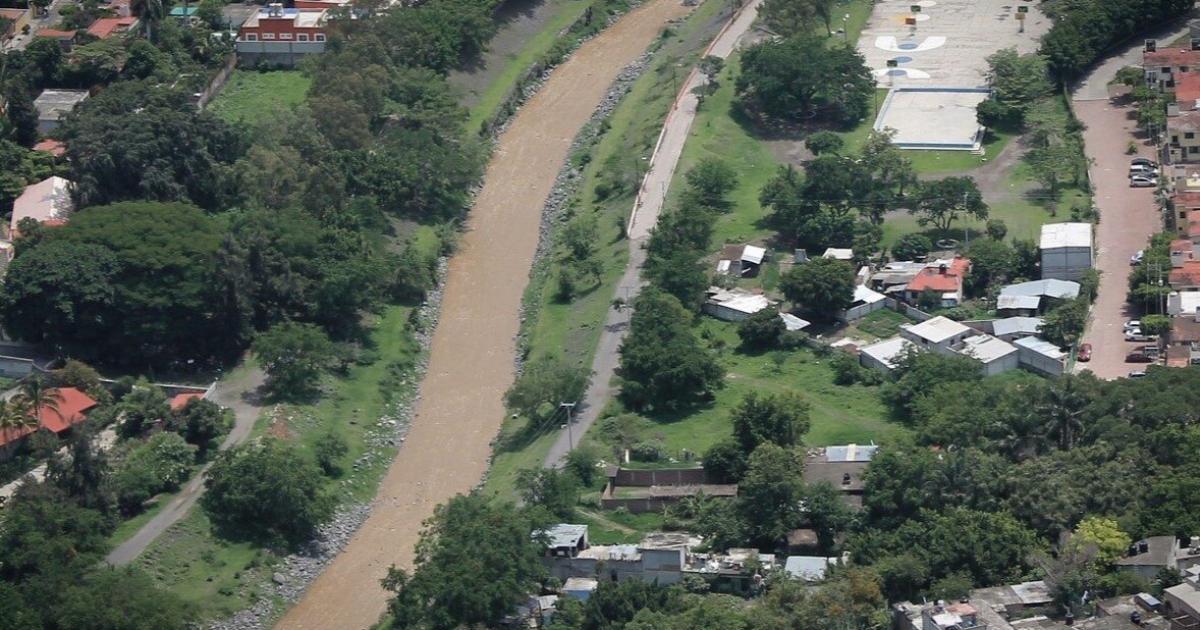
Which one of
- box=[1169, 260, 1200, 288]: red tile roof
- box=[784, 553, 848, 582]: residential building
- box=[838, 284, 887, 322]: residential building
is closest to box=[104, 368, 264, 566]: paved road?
box=[784, 553, 848, 582]: residential building

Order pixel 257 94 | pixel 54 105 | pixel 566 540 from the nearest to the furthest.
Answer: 1. pixel 566 540
2. pixel 54 105
3. pixel 257 94

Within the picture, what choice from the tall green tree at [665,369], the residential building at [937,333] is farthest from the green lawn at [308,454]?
the residential building at [937,333]

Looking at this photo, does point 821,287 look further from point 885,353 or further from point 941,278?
point 941,278

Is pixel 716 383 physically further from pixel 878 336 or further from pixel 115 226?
pixel 115 226

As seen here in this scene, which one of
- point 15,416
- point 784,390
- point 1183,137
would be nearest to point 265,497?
point 15,416

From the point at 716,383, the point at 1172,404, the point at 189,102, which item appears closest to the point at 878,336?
the point at 716,383

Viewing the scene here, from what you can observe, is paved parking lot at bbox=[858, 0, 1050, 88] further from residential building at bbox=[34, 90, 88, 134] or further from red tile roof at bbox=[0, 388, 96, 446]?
red tile roof at bbox=[0, 388, 96, 446]
